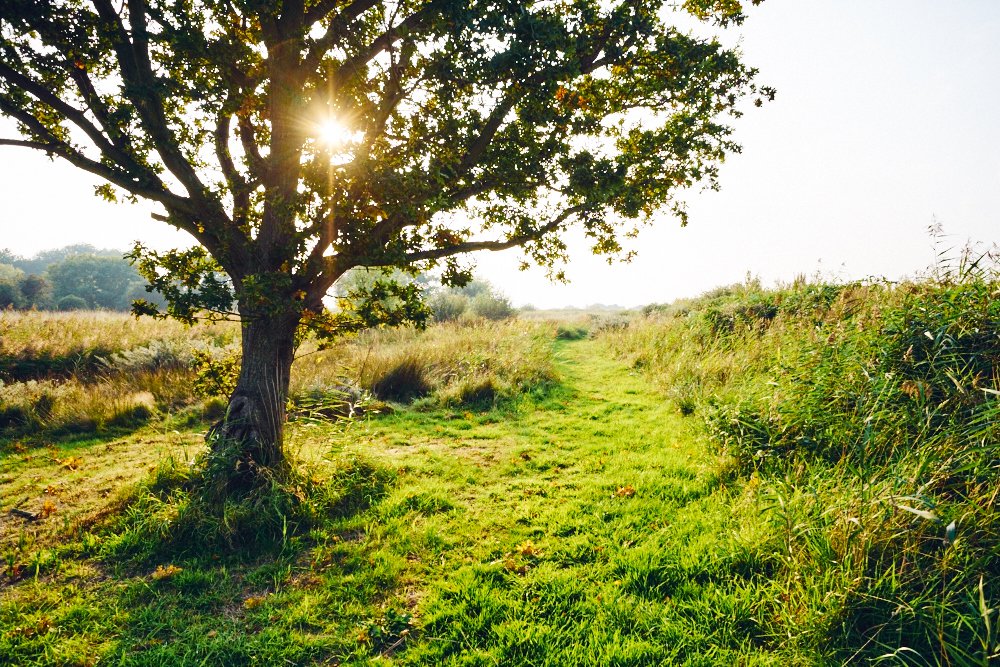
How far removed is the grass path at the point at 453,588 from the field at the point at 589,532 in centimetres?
2

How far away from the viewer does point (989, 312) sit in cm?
412

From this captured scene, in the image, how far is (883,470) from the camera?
11.8 ft

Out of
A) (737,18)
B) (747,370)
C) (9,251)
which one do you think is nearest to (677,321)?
(747,370)

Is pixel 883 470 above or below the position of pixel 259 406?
below

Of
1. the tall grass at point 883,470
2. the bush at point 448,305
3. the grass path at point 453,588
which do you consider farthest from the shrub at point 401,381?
the bush at point 448,305

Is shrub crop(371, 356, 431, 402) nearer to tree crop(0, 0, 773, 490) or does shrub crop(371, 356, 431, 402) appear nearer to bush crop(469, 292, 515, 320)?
tree crop(0, 0, 773, 490)

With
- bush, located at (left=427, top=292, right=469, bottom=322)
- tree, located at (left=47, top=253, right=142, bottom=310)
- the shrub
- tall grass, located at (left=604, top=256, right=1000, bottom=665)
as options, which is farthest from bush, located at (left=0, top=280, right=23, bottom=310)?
tall grass, located at (left=604, top=256, right=1000, bottom=665)

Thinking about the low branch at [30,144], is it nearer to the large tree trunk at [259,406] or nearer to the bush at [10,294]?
the large tree trunk at [259,406]

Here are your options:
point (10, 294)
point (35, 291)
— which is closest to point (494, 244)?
point (10, 294)

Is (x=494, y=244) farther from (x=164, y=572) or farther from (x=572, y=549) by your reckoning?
(x=164, y=572)

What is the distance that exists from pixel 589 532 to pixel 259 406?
13.3 feet

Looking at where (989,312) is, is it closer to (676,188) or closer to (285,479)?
(676,188)

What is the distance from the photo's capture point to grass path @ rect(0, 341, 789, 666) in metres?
2.93

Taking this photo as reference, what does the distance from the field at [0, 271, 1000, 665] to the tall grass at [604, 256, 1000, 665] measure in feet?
0.07
